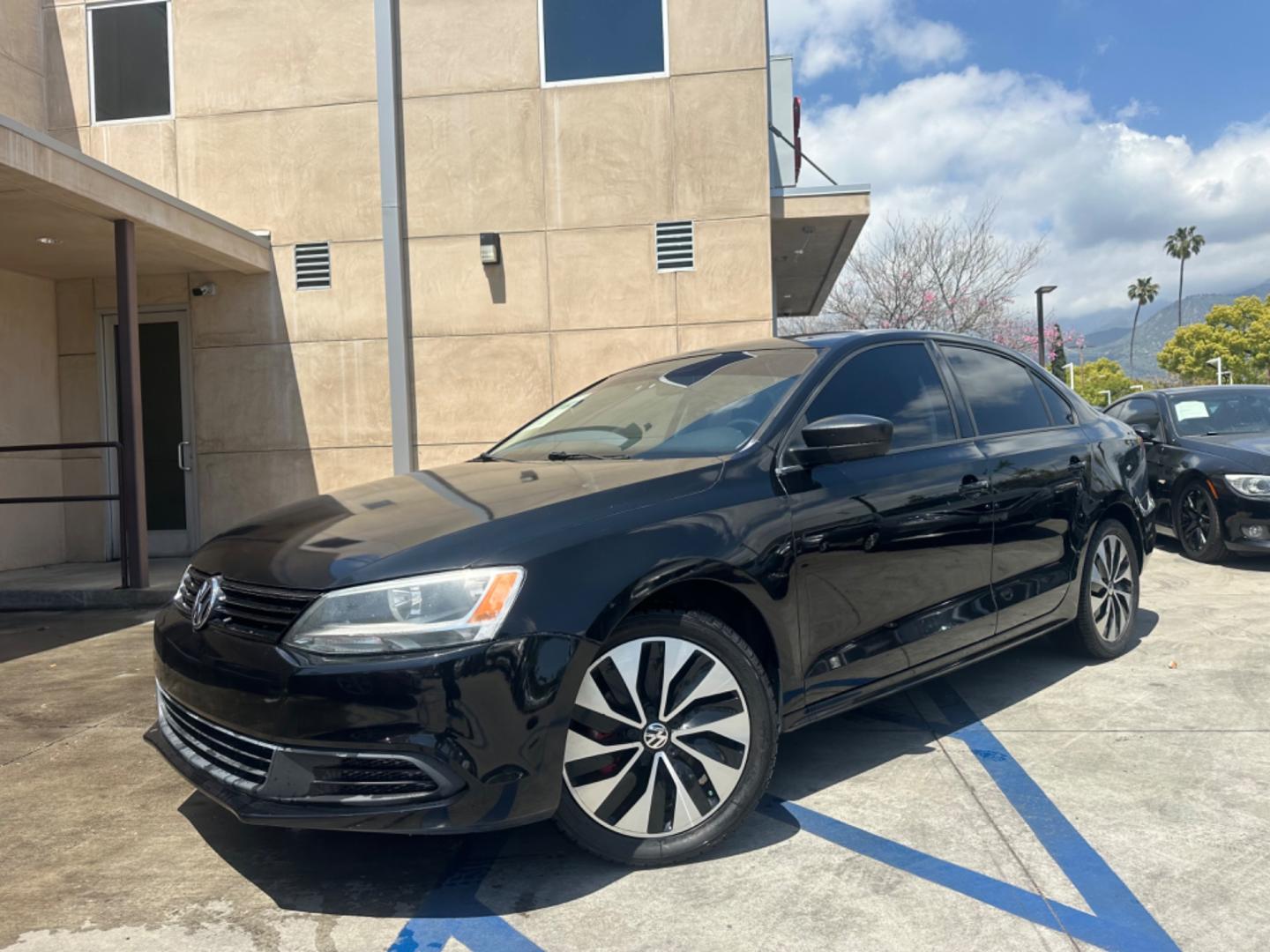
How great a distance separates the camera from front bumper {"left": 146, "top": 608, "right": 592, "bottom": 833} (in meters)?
2.46

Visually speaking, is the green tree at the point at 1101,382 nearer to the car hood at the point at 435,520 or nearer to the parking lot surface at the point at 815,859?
the parking lot surface at the point at 815,859

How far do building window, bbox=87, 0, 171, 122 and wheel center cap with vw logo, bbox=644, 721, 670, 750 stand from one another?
32.0ft

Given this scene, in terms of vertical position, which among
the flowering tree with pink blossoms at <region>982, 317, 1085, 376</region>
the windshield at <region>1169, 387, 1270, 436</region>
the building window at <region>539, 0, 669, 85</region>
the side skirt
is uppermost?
the building window at <region>539, 0, 669, 85</region>

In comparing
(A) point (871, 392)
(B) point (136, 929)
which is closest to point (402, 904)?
(B) point (136, 929)

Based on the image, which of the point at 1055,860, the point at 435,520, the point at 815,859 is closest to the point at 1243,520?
the point at 1055,860

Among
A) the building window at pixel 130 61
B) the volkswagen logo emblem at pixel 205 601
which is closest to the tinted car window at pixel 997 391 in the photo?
the volkswagen logo emblem at pixel 205 601

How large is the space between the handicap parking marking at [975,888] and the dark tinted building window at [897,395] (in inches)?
53.7

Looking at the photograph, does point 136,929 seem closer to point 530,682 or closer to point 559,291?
point 530,682

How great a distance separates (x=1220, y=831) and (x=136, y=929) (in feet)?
10.6

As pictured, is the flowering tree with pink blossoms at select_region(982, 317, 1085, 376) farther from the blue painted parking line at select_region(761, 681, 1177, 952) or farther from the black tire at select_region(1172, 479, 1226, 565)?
the blue painted parking line at select_region(761, 681, 1177, 952)

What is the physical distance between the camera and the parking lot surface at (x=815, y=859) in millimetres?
2551

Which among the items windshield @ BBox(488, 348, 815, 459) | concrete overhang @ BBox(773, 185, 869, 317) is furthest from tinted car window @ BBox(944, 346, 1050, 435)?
concrete overhang @ BBox(773, 185, 869, 317)

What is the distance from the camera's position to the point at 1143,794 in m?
3.33

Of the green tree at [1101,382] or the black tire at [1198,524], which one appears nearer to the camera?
the black tire at [1198,524]
